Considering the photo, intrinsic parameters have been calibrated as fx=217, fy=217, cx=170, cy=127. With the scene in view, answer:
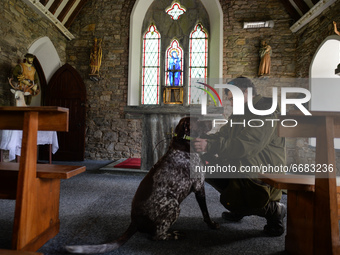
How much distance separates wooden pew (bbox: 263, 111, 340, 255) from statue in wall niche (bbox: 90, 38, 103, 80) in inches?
242

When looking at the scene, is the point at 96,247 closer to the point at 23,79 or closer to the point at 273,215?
the point at 273,215

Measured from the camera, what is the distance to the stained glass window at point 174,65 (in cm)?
689

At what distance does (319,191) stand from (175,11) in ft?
23.6

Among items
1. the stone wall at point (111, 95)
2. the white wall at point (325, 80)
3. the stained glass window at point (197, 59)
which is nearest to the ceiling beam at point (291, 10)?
the white wall at point (325, 80)

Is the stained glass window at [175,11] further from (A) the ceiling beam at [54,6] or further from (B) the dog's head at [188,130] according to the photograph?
(B) the dog's head at [188,130]

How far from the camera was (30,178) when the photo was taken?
1451mm

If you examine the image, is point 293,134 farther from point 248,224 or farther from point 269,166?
point 248,224

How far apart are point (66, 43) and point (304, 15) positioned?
6.83 metres

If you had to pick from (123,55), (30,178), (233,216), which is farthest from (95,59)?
(233,216)

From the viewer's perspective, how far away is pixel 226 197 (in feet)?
6.22

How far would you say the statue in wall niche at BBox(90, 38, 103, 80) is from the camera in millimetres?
6504

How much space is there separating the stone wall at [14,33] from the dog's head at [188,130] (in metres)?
4.62

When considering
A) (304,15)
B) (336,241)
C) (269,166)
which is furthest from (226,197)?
(304,15)

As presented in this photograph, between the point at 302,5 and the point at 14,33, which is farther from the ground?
the point at 302,5
